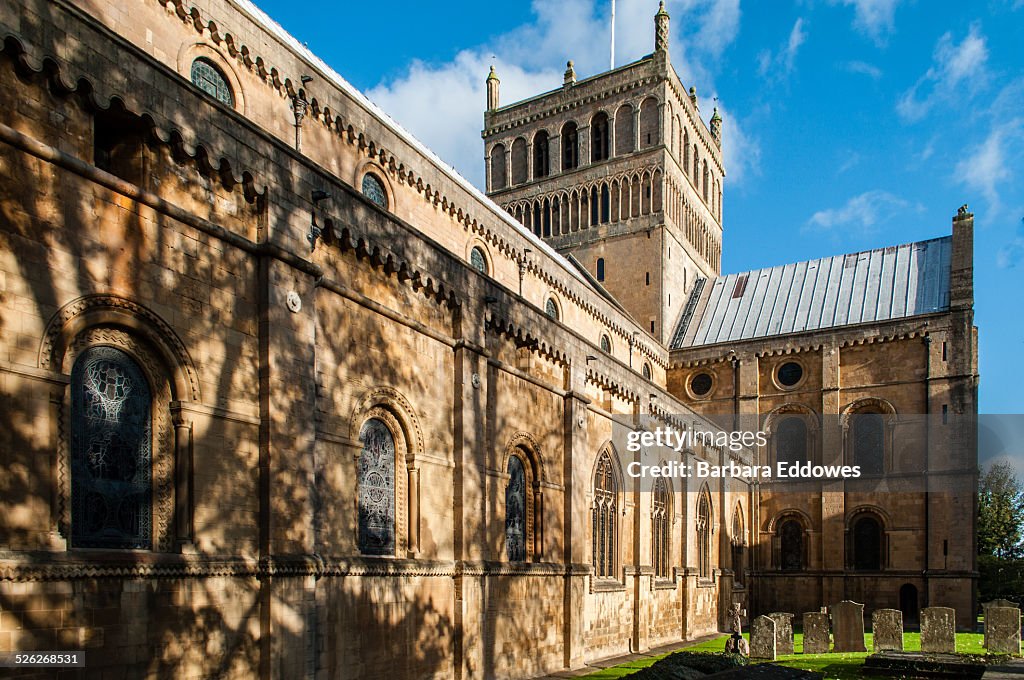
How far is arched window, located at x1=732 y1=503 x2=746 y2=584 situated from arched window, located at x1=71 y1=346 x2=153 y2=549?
1297 inches

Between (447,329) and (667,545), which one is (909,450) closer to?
(667,545)

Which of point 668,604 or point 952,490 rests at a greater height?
point 952,490

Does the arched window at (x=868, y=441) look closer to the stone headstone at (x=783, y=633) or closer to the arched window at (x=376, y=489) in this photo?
the stone headstone at (x=783, y=633)

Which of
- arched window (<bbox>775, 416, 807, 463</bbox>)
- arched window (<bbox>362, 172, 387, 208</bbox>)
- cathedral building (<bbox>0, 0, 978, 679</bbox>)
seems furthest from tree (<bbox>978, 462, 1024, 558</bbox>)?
arched window (<bbox>362, 172, 387, 208</bbox>)

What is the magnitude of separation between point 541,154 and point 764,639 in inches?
1319

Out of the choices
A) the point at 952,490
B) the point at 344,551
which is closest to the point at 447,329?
the point at 344,551

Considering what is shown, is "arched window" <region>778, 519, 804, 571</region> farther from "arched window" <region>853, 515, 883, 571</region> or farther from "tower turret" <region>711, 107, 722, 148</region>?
"tower turret" <region>711, 107, 722, 148</region>

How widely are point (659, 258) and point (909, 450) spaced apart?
1545 centimetres

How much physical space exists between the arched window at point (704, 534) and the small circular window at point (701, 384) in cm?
1128

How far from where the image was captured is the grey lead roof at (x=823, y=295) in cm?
4391

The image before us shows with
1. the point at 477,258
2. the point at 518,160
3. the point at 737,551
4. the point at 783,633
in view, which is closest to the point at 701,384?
the point at 737,551

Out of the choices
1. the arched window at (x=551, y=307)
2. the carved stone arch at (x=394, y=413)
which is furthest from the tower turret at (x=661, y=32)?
the carved stone arch at (x=394, y=413)

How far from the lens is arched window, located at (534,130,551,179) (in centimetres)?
5103

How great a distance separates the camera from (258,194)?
12.4 meters
